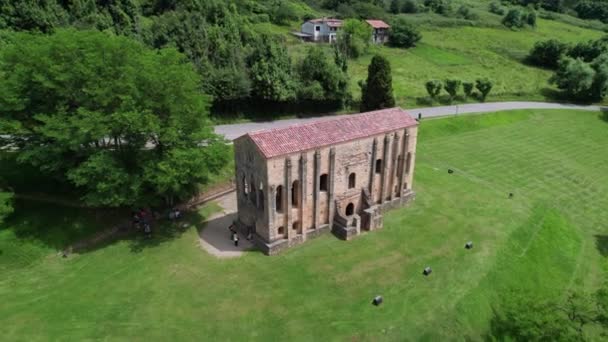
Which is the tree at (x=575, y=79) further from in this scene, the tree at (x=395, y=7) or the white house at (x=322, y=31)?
the tree at (x=395, y=7)

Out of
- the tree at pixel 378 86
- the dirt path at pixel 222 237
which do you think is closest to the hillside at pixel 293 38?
the tree at pixel 378 86

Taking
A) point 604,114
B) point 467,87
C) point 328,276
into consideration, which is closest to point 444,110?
point 467,87

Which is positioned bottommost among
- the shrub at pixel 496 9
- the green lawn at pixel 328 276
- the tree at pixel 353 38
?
the green lawn at pixel 328 276

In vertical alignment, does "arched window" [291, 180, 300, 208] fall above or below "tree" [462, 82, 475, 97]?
below

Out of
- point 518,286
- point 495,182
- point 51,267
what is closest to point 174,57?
point 51,267

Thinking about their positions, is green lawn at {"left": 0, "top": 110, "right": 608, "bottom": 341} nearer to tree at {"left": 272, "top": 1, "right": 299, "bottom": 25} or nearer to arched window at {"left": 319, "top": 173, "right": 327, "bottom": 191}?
arched window at {"left": 319, "top": 173, "right": 327, "bottom": 191}

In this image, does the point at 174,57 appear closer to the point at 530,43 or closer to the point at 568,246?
the point at 568,246

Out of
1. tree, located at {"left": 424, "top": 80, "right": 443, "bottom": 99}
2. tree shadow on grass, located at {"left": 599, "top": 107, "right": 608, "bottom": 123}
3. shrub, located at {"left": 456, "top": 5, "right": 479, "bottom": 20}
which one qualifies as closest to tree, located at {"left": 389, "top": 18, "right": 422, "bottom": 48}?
tree, located at {"left": 424, "top": 80, "right": 443, "bottom": 99}
